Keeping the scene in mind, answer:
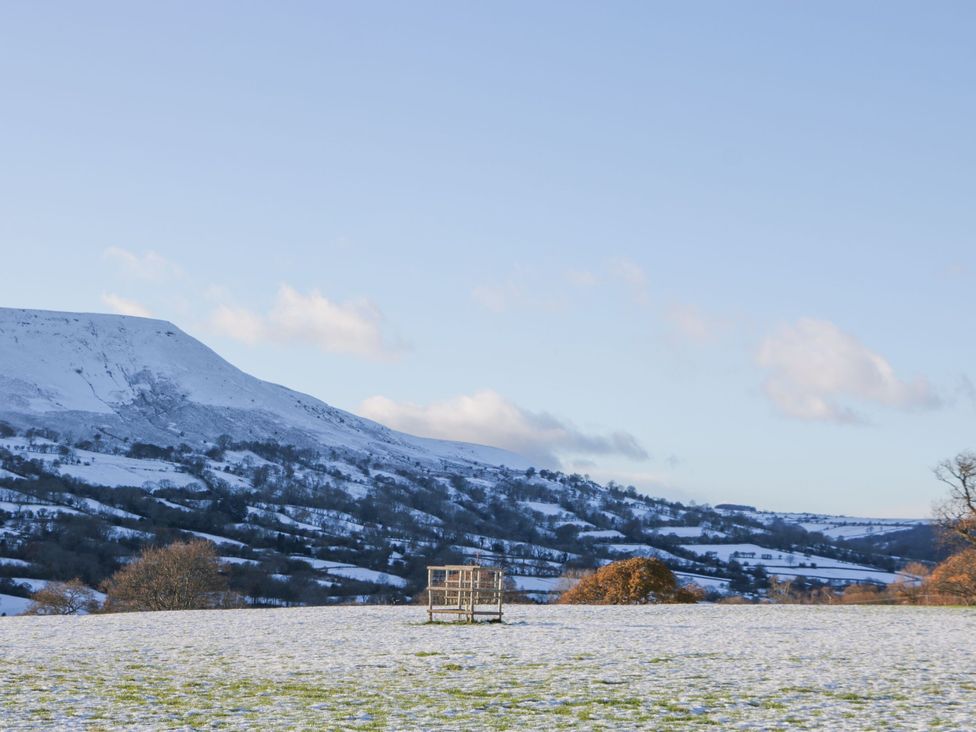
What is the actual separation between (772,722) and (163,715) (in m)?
11.3

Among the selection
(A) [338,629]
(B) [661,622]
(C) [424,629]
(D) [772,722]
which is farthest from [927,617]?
(D) [772,722]

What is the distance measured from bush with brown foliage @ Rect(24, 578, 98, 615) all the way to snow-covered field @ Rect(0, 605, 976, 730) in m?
86.9

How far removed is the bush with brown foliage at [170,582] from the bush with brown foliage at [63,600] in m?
21.2

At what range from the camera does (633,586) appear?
66.1 metres

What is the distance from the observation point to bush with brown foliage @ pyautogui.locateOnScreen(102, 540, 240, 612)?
10250 centimetres

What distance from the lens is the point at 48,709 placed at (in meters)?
22.2

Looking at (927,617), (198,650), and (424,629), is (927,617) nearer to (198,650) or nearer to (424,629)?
(424,629)

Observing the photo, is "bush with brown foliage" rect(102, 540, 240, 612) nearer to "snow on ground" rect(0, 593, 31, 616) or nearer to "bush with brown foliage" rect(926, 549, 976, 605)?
"bush with brown foliage" rect(926, 549, 976, 605)

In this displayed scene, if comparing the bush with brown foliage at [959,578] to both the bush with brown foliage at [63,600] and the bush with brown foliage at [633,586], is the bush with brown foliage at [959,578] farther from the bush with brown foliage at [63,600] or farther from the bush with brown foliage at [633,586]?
the bush with brown foliage at [63,600]

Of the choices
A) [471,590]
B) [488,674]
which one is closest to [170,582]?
[471,590]

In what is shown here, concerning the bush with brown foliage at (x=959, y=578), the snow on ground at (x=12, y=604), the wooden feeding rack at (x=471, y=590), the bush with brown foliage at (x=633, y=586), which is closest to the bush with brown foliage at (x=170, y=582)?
the bush with brown foliage at (x=633, y=586)

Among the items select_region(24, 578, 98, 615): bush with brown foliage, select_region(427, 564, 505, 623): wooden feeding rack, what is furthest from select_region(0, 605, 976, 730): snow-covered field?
select_region(24, 578, 98, 615): bush with brown foliage

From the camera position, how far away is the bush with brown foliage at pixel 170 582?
102m

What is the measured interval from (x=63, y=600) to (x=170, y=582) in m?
34.4
